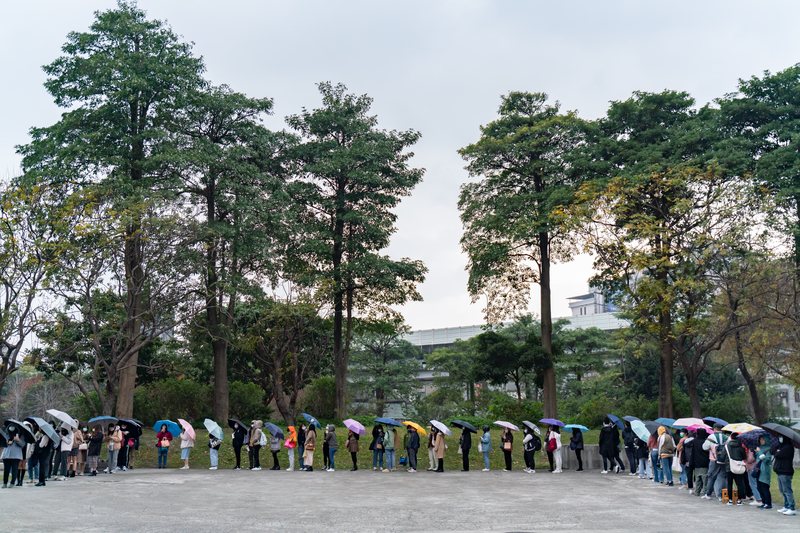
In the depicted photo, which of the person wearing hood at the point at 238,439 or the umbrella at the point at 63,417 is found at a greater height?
the umbrella at the point at 63,417

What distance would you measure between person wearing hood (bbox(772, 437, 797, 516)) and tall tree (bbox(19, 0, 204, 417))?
21834 millimetres

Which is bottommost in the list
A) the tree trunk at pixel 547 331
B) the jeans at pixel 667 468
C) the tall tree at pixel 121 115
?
the jeans at pixel 667 468

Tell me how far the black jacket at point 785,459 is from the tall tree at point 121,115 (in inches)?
859

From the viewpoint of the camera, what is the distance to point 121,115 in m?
28.6

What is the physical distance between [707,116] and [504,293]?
12.8 meters

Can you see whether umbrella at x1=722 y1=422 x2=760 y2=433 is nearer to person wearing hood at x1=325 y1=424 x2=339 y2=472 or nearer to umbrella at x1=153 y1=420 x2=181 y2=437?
person wearing hood at x1=325 y1=424 x2=339 y2=472

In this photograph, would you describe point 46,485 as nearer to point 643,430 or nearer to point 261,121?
point 643,430

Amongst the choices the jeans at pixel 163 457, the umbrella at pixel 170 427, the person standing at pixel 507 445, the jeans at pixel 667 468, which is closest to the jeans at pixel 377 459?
the person standing at pixel 507 445

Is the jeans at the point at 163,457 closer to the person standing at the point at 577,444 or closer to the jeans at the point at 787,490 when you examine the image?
the person standing at the point at 577,444

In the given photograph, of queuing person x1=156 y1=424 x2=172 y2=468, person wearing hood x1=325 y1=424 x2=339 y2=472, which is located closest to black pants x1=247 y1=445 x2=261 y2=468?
person wearing hood x1=325 y1=424 x2=339 y2=472

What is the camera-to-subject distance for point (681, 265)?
87.1 feet

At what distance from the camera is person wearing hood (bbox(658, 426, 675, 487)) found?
56.9 feet

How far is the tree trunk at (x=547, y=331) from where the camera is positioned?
31766mm

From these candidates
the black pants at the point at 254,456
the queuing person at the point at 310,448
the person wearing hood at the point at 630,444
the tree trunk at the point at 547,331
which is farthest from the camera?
the tree trunk at the point at 547,331
